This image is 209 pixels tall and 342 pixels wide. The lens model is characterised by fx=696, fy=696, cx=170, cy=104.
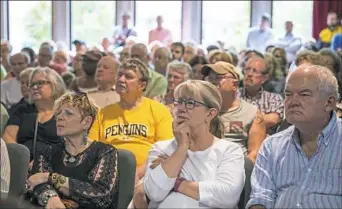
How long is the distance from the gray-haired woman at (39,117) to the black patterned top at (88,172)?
94 centimetres

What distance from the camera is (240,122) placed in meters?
4.16

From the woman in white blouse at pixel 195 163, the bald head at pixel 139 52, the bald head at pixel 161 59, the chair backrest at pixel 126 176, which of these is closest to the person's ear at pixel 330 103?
the woman in white blouse at pixel 195 163

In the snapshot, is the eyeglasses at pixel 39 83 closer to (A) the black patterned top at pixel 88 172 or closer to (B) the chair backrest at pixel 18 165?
(B) the chair backrest at pixel 18 165

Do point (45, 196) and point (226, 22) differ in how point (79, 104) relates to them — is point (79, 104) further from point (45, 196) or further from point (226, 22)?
point (226, 22)

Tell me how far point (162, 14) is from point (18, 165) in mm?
11304

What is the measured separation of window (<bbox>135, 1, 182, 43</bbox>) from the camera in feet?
48.2

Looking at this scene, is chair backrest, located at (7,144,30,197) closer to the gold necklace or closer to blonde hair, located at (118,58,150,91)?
the gold necklace

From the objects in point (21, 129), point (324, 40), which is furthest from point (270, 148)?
point (324, 40)

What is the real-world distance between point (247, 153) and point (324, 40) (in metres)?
8.84

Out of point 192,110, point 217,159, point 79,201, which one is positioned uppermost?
point 192,110

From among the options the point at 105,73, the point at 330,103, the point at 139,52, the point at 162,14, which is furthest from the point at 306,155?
the point at 162,14

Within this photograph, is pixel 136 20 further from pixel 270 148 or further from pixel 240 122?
pixel 270 148

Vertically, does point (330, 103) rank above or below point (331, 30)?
below

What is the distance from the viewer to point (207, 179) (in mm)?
3125
